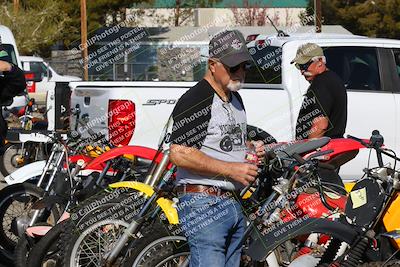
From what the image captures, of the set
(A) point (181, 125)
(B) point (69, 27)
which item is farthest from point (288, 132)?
(B) point (69, 27)

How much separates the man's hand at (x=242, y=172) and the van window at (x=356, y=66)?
16.4ft

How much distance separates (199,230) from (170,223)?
0.48 metres

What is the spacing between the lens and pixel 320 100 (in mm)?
7129

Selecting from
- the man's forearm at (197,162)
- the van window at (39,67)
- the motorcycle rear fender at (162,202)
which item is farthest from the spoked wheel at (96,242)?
the van window at (39,67)

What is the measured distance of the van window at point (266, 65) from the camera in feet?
31.1

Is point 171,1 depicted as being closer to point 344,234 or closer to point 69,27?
point 69,27

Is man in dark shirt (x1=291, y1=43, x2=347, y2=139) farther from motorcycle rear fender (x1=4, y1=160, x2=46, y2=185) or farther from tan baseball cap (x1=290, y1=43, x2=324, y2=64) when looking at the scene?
motorcycle rear fender (x1=4, y1=160, x2=46, y2=185)

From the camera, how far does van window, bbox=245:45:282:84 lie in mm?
9469

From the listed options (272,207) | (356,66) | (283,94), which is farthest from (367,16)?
(272,207)

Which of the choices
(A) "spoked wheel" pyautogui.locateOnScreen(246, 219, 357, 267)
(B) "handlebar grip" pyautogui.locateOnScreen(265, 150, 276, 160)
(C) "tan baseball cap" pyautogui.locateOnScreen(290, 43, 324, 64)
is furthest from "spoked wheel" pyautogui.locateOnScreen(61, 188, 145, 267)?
(C) "tan baseball cap" pyautogui.locateOnScreen(290, 43, 324, 64)

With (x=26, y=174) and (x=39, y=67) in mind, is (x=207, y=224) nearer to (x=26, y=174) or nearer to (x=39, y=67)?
(x=26, y=174)

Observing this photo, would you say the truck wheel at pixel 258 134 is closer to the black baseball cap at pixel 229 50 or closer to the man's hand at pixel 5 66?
the man's hand at pixel 5 66

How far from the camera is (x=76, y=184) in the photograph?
7.19 metres

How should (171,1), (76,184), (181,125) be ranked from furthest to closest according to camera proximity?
1. (171,1)
2. (76,184)
3. (181,125)
